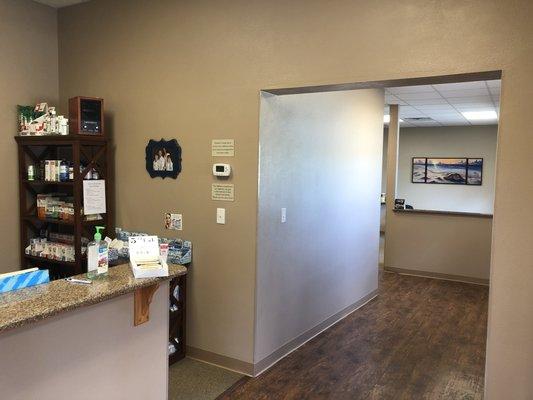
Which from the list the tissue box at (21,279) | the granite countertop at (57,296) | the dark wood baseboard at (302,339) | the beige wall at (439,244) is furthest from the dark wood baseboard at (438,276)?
the tissue box at (21,279)

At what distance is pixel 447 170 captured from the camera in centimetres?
1031

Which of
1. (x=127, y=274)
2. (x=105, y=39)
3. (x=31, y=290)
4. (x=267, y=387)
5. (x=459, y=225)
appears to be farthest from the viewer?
(x=459, y=225)

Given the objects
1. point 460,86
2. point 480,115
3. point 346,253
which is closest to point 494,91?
point 460,86

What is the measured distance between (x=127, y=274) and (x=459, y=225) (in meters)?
5.42

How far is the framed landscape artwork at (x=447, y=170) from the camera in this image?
32.9ft

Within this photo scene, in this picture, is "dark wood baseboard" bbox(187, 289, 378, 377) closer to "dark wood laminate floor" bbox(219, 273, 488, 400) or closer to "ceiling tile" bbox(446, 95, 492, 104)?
"dark wood laminate floor" bbox(219, 273, 488, 400)

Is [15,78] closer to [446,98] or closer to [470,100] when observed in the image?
[446,98]

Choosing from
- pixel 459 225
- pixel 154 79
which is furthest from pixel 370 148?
pixel 154 79

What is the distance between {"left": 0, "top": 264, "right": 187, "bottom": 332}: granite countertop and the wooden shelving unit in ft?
4.98

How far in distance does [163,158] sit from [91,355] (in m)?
1.84

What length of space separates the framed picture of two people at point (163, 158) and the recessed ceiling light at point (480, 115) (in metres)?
6.12

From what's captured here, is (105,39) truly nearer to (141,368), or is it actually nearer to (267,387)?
(141,368)

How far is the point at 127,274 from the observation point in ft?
7.25

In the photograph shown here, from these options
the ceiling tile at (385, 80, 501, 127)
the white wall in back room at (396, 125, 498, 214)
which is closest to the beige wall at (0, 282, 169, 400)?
the ceiling tile at (385, 80, 501, 127)
